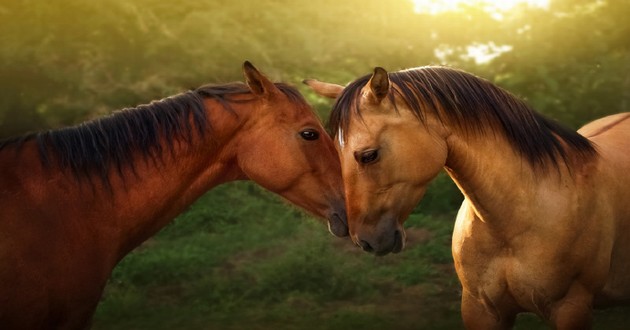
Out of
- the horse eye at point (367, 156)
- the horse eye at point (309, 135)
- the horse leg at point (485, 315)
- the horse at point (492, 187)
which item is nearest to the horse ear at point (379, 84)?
the horse at point (492, 187)

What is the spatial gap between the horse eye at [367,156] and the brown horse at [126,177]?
0.38 m

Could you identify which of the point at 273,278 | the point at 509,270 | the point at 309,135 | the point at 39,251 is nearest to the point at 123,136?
the point at 39,251

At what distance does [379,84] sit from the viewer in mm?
4238

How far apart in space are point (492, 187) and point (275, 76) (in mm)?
5584

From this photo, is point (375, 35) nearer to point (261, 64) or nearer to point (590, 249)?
point (261, 64)

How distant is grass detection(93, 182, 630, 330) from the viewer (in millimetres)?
7828

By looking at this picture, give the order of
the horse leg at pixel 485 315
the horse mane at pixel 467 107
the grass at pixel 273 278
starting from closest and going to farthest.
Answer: the horse mane at pixel 467 107 → the horse leg at pixel 485 315 → the grass at pixel 273 278

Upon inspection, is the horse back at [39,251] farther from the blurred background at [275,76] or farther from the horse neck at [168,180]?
the blurred background at [275,76]

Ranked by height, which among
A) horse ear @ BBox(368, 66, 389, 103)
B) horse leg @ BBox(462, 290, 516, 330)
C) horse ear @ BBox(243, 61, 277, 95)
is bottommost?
horse leg @ BBox(462, 290, 516, 330)

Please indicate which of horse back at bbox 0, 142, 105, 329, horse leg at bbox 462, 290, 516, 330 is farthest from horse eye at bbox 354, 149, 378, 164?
horse back at bbox 0, 142, 105, 329

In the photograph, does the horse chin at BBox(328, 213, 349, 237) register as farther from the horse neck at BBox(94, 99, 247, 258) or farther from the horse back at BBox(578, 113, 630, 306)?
the horse back at BBox(578, 113, 630, 306)

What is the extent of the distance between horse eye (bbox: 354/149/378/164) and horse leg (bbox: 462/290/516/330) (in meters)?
1.06

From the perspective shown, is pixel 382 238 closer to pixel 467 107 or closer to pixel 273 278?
pixel 467 107

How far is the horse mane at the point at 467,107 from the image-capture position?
4.39 m
